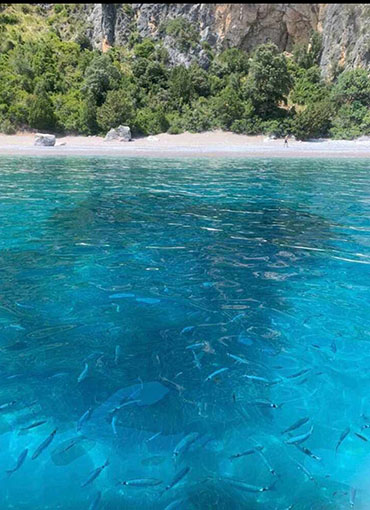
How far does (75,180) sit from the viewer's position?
16891 mm

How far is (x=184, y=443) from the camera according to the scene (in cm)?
285

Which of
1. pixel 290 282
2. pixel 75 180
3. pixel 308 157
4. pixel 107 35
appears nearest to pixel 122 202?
pixel 75 180

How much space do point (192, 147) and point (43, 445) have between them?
1509 inches

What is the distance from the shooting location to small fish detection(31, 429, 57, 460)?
275 cm

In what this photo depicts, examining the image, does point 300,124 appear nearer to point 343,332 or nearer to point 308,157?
point 308,157

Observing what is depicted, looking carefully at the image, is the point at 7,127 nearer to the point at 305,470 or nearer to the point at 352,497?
the point at 305,470

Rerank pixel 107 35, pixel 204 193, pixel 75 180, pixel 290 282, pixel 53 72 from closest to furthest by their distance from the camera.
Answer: pixel 290 282, pixel 204 193, pixel 75 180, pixel 53 72, pixel 107 35

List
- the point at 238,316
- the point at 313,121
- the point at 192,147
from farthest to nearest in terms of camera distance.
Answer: the point at 313,121, the point at 192,147, the point at 238,316

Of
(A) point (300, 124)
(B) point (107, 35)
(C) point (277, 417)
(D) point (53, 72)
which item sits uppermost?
(B) point (107, 35)

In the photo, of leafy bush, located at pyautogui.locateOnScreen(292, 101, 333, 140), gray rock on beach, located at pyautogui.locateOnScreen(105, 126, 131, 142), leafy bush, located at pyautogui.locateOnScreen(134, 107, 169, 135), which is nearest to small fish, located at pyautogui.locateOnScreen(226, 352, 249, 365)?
gray rock on beach, located at pyautogui.locateOnScreen(105, 126, 131, 142)

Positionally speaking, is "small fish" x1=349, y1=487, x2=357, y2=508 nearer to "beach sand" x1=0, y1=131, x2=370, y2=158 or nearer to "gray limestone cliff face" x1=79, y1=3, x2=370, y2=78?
"beach sand" x1=0, y1=131, x2=370, y2=158

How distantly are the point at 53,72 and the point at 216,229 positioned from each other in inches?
2080

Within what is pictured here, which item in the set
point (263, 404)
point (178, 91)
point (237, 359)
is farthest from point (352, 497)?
point (178, 91)

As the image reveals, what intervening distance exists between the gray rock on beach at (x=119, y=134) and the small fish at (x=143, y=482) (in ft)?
139
